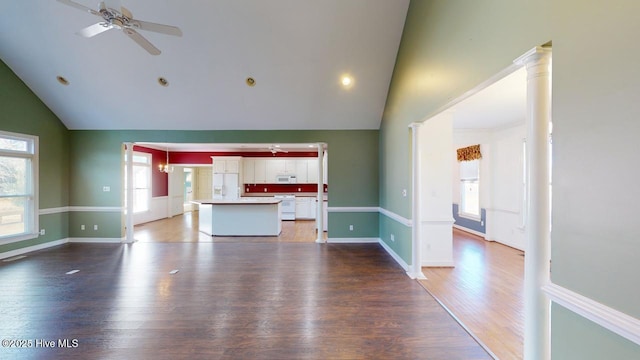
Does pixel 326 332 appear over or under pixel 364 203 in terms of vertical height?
under

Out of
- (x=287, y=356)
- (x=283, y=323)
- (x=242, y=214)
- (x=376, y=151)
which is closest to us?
(x=287, y=356)

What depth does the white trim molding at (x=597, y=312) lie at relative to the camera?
3.83ft

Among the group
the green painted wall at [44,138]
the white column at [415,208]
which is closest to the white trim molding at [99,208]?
the green painted wall at [44,138]

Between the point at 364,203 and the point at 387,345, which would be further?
the point at 364,203

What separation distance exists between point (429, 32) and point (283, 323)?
365cm

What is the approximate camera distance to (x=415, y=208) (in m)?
3.76

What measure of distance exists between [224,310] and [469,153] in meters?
6.29

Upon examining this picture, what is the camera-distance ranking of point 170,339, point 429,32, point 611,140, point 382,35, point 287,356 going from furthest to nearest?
point 382,35 < point 429,32 < point 170,339 < point 287,356 < point 611,140

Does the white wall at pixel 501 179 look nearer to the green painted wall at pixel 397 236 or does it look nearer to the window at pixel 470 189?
the window at pixel 470 189

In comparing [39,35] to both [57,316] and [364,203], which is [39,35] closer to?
[57,316]

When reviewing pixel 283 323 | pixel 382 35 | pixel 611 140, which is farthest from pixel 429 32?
pixel 283 323

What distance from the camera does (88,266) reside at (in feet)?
14.0

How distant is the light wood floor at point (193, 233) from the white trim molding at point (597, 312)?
485cm

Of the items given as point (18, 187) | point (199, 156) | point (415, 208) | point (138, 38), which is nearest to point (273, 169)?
point (199, 156)
